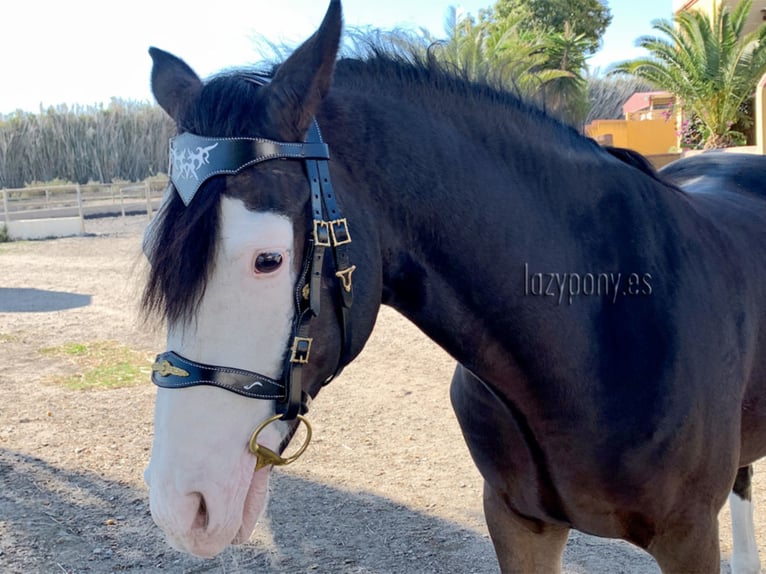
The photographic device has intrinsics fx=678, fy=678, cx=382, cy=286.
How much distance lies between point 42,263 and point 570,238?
13.3m

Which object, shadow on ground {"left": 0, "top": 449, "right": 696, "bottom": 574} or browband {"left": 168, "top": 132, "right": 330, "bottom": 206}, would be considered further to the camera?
shadow on ground {"left": 0, "top": 449, "right": 696, "bottom": 574}

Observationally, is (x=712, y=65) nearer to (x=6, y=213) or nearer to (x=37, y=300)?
(x=37, y=300)

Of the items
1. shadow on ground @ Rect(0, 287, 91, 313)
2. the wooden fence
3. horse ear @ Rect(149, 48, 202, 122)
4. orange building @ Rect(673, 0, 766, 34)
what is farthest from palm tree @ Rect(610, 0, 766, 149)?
horse ear @ Rect(149, 48, 202, 122)

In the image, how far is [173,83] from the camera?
1.56 m

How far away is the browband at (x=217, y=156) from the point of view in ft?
4.37

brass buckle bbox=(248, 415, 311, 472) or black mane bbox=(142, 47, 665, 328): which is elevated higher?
black mane bbox=(142, 47, 665, 328)

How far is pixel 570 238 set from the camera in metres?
1.77

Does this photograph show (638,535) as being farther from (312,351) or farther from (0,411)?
(0,411)

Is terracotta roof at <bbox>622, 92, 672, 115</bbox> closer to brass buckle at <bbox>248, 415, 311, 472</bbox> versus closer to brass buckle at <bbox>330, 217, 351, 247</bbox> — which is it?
brass buckle at <bbox>330, 217, 351, 247</bbox>

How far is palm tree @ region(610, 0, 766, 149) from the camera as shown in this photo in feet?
49.0

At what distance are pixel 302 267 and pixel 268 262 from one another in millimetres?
80

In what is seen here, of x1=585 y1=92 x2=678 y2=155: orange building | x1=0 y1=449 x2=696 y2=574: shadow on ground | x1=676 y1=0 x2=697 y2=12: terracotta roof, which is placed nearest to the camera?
x1=0 y1=449 x2=696 y2=574: shadow on ground

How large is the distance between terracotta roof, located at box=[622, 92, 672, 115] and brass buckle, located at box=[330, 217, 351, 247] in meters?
24.8

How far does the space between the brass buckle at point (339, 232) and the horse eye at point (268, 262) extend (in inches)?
4.7
